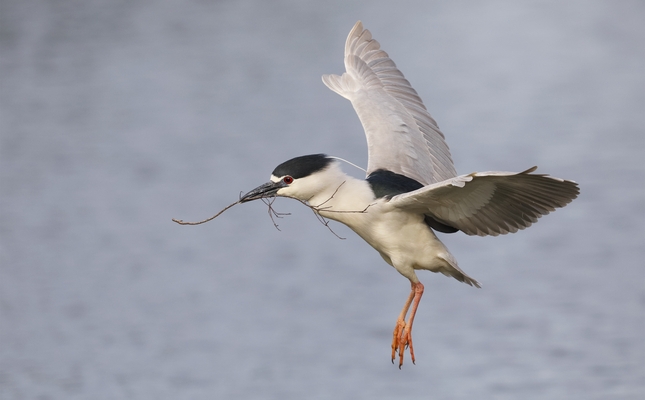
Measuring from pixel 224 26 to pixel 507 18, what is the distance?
18.8 ft

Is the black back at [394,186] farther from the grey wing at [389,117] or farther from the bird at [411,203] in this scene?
the grey wing at [389,117]

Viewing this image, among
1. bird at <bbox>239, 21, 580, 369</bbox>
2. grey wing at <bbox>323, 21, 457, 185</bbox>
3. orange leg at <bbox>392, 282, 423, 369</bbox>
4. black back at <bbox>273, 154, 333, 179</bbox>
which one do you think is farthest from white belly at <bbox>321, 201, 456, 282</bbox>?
grey wing at <bbox>323, 21, 457, 185</bbox>

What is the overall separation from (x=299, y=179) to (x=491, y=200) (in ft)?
3.34

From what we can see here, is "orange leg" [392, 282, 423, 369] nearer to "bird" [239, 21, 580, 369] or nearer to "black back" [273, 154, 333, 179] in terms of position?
"bird" [239, 21, 580, 369]

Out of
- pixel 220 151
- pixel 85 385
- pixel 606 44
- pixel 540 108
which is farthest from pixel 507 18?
pixel 85 385

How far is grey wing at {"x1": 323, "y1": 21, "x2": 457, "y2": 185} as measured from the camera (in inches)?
255

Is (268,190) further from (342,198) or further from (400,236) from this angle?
(400,236)

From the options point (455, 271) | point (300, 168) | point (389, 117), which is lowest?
point (455, 271)

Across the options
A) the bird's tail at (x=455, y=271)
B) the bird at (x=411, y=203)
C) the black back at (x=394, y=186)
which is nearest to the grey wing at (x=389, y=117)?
the bird at (x=411, y=203)

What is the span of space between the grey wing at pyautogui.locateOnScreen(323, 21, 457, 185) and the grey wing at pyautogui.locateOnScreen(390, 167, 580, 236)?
0.93 m

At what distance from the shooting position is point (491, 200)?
5293 mm

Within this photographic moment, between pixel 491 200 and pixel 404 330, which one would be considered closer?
pixel 491 200

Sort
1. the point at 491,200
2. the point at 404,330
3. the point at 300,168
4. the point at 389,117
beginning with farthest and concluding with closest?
1. the point at 389,117
2. the point at 404,330
3. the point at 300,168
4. the point at 491,200

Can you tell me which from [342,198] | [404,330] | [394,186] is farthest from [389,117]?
[404,330]
